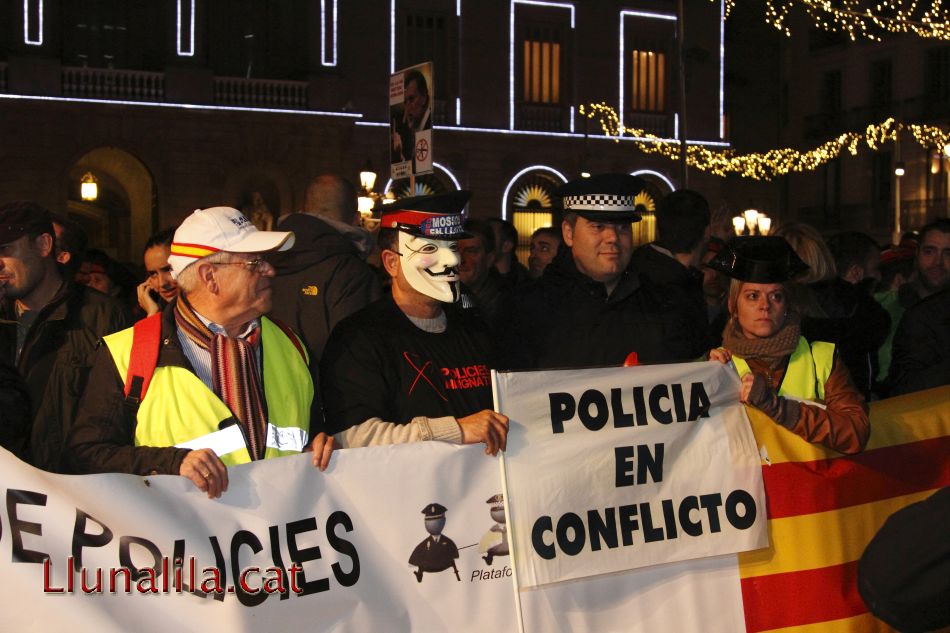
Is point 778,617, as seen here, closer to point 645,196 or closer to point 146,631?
point 146,631

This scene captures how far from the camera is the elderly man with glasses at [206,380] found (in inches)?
146

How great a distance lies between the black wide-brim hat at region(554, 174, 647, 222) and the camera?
5.07m

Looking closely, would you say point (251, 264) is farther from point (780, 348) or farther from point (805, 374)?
point (805, 374)

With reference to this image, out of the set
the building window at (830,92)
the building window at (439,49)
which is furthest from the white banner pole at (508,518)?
the building window at (830,92)

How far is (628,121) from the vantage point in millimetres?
33062

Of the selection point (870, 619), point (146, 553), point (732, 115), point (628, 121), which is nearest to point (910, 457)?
point (870, 619)

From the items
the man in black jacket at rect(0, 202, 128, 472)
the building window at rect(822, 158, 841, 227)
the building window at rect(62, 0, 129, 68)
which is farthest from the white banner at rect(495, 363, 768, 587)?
the building window at rect(822, 158, 841, 227)

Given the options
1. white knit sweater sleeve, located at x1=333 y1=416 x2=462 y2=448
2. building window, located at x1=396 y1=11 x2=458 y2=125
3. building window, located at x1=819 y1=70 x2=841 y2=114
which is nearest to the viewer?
white knit sweater sleeve, located at x1=333 y1=416 x2=462 y2=448

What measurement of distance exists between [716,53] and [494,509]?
3288 centimetres

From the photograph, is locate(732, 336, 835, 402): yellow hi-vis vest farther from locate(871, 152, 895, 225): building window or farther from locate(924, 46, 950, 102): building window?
locate(871, 152, 895, 225): building window

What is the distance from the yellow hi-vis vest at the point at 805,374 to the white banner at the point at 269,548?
133 centimetres

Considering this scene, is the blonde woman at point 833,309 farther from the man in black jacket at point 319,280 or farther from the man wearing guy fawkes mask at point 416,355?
the man in black jacket at point 319,280

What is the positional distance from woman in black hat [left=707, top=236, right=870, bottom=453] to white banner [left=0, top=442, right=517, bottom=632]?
127 cm

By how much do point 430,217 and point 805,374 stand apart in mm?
1678
